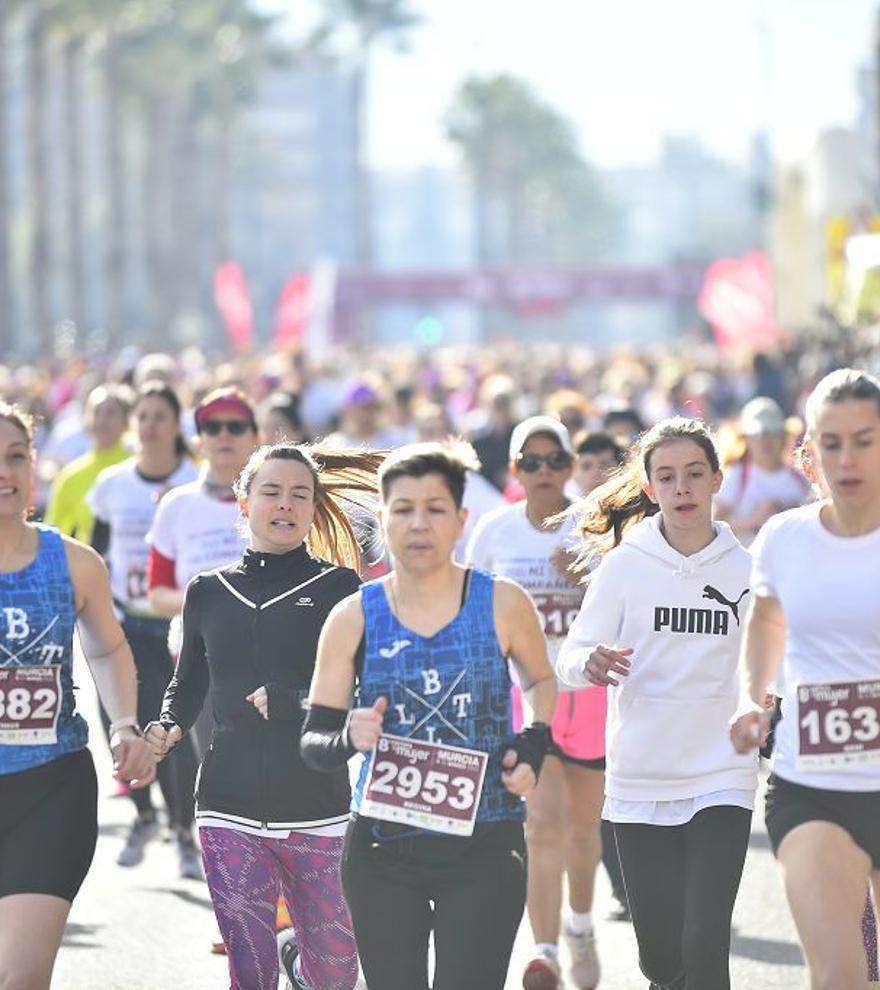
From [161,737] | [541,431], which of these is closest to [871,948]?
[161,737]

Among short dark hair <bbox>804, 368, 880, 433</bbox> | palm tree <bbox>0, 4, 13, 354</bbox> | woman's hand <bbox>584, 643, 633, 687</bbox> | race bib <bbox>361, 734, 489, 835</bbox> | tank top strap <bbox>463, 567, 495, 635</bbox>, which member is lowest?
race bib <bbox>361, 734, 489, 835</bbox>

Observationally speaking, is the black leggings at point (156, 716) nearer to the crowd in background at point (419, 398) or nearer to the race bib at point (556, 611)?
the crowd in background at point (419, 398)

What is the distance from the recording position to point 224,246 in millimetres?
92188

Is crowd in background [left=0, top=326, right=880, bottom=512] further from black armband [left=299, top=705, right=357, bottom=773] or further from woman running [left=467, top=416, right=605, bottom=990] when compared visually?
black armband [left=299, top=705, right=357, bottom=773]

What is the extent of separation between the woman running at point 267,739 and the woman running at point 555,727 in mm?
1192

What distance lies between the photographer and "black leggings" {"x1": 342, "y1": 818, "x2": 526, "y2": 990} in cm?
574

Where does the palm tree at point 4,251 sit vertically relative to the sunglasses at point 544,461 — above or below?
above

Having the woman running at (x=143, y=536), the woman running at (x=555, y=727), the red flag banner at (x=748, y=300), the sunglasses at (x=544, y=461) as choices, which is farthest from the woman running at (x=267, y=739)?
the red flag banner at (x=748, y=300)

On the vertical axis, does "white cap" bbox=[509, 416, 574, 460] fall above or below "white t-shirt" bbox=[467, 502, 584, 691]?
above

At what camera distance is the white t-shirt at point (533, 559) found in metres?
8.84

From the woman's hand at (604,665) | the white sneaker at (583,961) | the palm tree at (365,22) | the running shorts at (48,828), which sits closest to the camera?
the running shorts at (48,828)

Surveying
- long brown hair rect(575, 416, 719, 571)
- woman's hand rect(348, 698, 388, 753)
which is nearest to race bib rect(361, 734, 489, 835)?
woman's hand rect(348, 698, 388, 753)

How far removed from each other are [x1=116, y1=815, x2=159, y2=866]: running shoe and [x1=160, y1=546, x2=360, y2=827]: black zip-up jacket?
12.2 feet

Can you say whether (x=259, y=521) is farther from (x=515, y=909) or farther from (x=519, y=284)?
(x=519, y=284)
